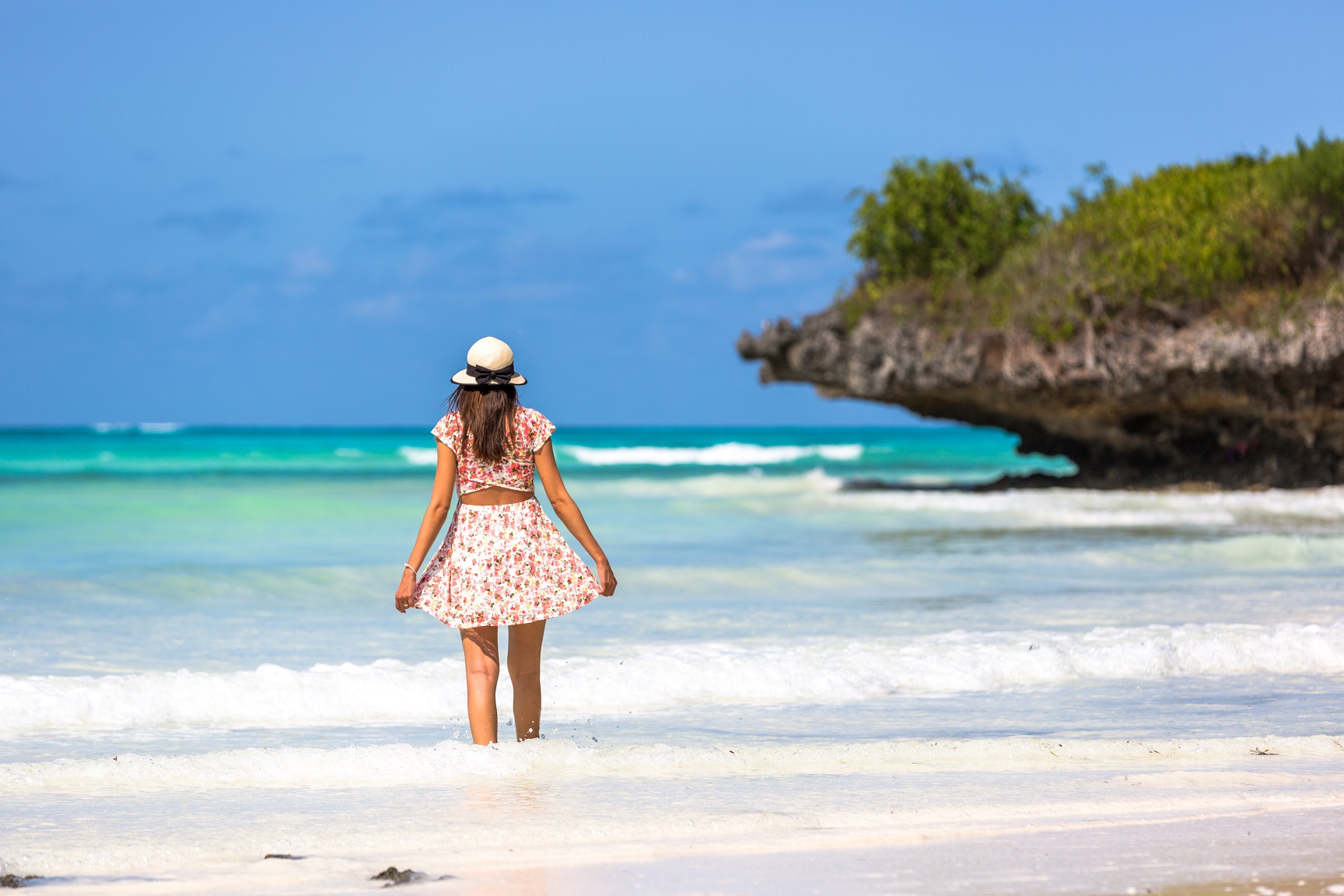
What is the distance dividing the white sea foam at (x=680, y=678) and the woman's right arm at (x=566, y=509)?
1362mm

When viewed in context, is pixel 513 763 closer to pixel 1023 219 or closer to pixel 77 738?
pixel 77 738

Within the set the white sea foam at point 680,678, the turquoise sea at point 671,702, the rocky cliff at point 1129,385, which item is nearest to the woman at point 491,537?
the turquoise sea at point 671,702

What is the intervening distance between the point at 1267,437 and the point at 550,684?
60.3ft

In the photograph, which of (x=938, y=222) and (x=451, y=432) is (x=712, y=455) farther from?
(x=451, y=432)

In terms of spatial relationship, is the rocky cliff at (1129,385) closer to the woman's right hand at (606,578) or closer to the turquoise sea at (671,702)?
the turquoise sea at (671,702)

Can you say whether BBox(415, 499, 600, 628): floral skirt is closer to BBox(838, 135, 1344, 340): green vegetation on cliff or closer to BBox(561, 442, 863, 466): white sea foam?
BBox(838, 135, 1344, 340): green vegetation on cliff

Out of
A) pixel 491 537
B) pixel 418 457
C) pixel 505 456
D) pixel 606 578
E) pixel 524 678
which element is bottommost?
pixel 524 678

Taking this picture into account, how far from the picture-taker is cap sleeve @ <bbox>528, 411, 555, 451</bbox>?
4602 mm

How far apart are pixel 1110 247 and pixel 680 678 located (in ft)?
54.4

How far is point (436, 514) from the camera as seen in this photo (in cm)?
455

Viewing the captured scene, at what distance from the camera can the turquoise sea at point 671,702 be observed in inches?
152

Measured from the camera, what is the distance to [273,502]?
21.7 metres

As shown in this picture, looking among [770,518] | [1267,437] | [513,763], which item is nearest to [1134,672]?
[513,763]

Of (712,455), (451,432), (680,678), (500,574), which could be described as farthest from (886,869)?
(712,455)
